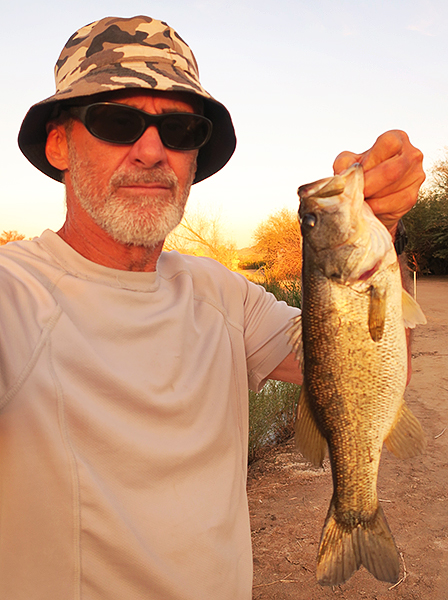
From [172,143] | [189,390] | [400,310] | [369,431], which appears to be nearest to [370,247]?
[400,310]

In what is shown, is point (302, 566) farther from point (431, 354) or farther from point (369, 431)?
point (431, 354)

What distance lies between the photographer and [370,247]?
5.59ft

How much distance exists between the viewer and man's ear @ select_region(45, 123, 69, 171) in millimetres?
2213

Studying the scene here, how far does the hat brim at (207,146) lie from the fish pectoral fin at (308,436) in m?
1.41

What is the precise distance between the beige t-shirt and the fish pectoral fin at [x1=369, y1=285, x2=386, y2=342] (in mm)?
626

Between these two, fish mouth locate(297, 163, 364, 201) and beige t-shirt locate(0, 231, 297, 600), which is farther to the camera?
fish mouth locate(297, 163, 364, 201)

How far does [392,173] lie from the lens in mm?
1610

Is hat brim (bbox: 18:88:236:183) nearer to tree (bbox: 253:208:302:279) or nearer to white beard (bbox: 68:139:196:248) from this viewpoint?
white beard (bbox: 68:139:196:248)

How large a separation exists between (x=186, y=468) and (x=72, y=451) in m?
0.41

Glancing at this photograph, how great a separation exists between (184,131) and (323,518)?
364 cm

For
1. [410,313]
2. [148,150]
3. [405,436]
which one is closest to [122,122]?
[148,150]

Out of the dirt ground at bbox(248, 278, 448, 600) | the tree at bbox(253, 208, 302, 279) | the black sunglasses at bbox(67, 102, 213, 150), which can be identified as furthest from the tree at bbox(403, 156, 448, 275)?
the black sunglasses at bbox(67, 102, 213, 150)

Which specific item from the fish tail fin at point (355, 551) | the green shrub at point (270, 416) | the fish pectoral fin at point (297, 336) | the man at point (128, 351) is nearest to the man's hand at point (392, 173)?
the man at point (128, 351)

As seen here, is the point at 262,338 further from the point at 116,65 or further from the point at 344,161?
the point at 116,65
